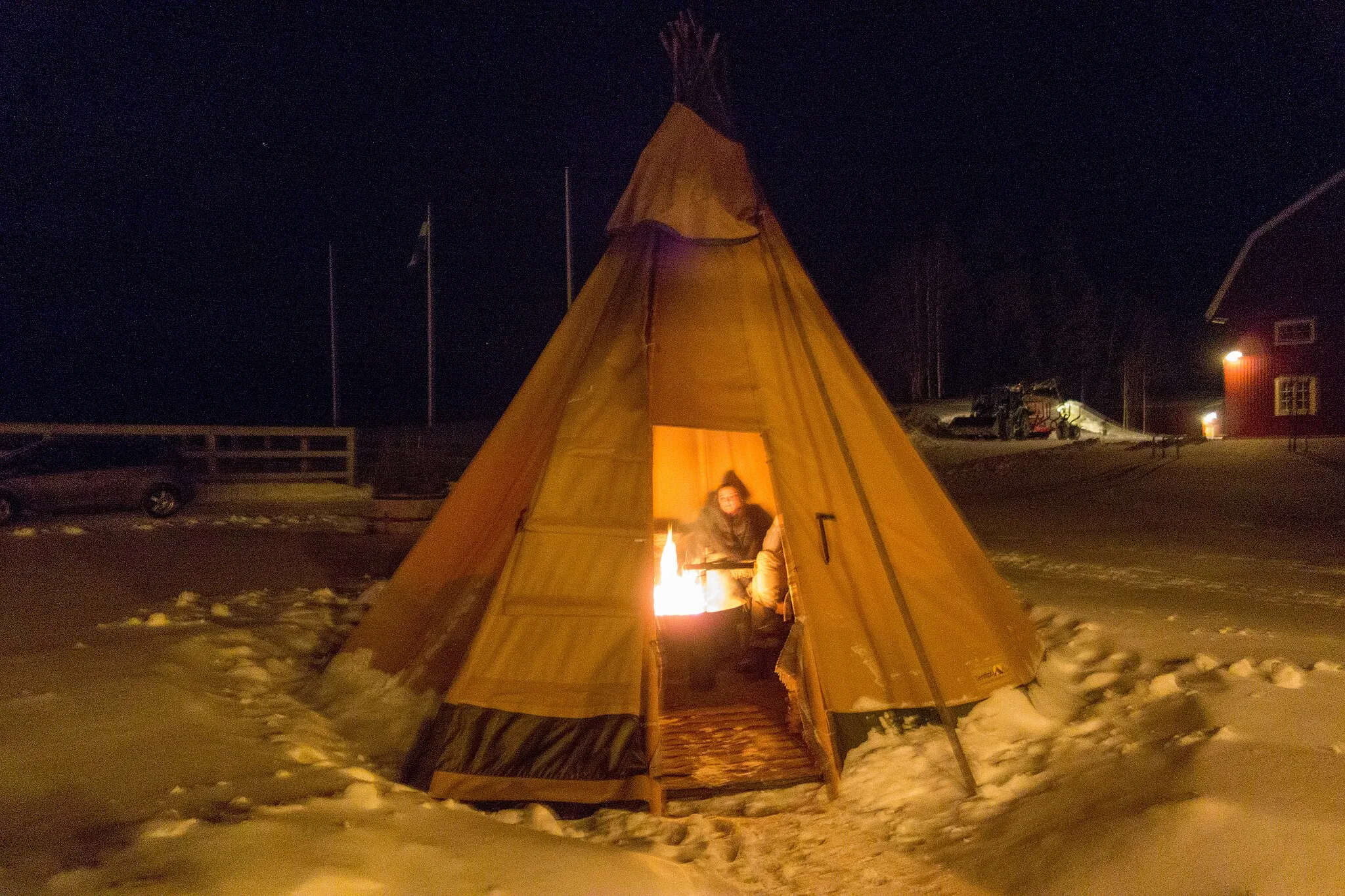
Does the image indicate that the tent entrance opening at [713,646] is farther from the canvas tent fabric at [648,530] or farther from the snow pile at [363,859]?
the snow pile at [363,859]

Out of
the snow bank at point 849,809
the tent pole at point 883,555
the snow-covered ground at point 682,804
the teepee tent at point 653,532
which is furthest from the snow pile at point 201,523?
the tent pole at point 883,555

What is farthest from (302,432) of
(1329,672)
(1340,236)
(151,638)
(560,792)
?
(1340,236)

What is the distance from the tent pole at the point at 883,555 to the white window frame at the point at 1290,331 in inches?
1075

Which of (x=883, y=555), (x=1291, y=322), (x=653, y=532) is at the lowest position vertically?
(x=883, y=555)

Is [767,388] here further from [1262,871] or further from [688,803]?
[1262,871]

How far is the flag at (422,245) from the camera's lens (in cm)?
2661

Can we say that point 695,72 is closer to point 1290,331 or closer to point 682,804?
point 682,804

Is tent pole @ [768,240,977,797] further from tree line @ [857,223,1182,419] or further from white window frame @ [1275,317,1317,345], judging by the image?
tree line @ [857,223,1182,419]

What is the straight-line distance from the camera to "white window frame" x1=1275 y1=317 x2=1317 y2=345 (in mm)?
26141

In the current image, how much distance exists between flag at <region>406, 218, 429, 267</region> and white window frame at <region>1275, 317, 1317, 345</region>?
26261 millimetres

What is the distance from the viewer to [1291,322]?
87.3 feet

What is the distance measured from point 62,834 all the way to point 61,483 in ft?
44.9

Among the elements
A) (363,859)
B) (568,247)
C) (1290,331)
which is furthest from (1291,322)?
(363,859)

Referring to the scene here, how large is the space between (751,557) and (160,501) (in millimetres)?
12357
